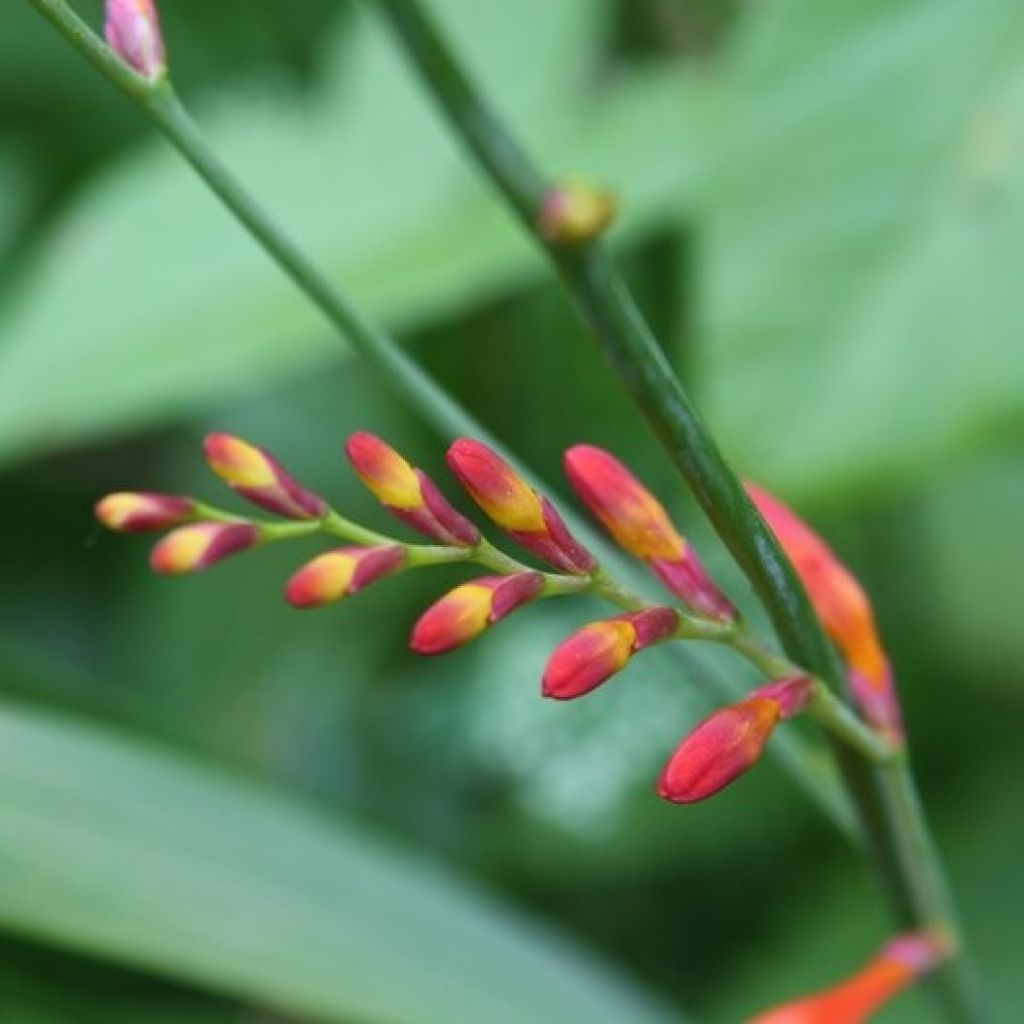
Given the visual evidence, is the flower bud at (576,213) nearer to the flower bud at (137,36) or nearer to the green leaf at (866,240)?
the flower bud at (137,36)

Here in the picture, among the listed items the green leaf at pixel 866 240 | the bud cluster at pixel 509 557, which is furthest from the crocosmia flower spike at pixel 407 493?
the green leaf at pixel 866 240

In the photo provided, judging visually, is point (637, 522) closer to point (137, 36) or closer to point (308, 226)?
point (137, 36)

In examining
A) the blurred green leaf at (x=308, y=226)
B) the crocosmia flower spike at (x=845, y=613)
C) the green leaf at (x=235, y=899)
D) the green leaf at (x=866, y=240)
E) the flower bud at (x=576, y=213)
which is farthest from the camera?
the blurred green leaf at (x=308, y=226)

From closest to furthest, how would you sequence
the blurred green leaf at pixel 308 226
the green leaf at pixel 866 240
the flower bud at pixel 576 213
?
the flower bud at pixel 576 213 → the green leaf at pixel 866 240 → the blurred green leaf at pixel 308 226

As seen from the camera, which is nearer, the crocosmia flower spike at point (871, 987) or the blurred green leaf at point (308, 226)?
the crocosmia flower spike at point (871, 987)

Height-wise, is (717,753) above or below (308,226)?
above

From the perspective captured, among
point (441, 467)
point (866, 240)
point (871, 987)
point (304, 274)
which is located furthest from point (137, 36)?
point (441, 467)

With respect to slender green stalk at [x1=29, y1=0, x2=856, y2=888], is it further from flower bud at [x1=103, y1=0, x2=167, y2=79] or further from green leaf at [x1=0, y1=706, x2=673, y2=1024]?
green leaf at [x1=0, y1=706, x2=673, y2=1024]

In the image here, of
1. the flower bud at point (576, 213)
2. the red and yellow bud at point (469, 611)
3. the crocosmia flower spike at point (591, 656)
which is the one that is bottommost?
the crocosmia flower spike at point (591, 656)
